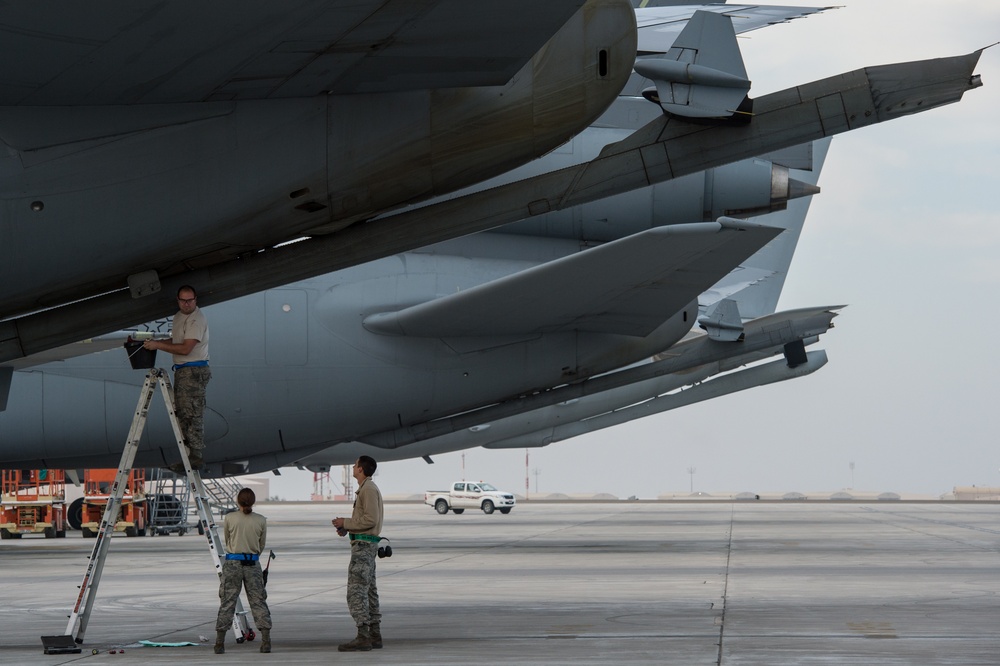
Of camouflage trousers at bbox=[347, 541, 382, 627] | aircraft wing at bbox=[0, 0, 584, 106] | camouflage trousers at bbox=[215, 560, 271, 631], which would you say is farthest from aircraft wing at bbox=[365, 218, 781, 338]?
aircraft wing at bbox=[0, 0, 584, 106]

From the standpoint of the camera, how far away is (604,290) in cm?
1695

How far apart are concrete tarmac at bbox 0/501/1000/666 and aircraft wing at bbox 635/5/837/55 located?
6100mm

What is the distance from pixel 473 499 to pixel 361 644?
168ft

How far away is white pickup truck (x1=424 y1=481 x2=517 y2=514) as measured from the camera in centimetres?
5862

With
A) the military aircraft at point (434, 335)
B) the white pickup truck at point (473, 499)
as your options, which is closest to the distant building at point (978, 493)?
the white pickup truck at point (473, 499)

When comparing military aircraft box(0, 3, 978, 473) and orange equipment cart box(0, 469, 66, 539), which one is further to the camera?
orange equipment cart box(0, 469, 66, 539)

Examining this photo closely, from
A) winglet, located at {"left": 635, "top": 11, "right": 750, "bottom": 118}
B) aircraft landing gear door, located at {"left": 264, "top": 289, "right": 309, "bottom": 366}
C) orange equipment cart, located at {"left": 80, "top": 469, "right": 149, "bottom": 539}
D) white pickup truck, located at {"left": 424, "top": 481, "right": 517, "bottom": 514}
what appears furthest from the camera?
white pickup truck, located at {"left": 424, "top": 481, "right": 517, "bottom": 514}

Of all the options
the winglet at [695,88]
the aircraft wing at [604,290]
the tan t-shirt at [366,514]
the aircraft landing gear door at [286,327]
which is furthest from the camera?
the aircraft landing gear door at [286,327]

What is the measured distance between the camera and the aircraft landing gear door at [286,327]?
1881 centimetres

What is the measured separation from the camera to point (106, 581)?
17609 mm

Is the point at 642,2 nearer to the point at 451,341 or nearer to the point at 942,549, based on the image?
the point at 451,341

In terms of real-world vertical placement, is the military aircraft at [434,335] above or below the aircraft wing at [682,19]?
below

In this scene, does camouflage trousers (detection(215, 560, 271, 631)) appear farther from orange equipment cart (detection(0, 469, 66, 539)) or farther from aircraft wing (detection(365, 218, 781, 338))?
orange equipment cart (detection(0, 469, 66, 539))

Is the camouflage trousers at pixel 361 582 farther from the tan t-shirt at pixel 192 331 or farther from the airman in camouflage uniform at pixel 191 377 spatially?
the tan t-shirt at pixel 192 331
